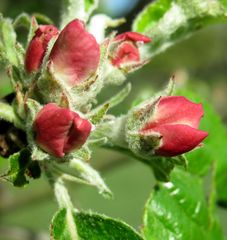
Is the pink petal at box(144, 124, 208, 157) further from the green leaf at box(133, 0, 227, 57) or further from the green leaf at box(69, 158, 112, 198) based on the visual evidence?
the green leaf at box(133, 0, 227, 57)

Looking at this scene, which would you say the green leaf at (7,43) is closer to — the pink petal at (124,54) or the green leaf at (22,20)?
the green leaf at (22,20)

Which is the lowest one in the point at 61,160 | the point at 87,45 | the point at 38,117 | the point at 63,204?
the point at 63,204

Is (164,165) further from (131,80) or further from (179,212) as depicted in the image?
(131,80)

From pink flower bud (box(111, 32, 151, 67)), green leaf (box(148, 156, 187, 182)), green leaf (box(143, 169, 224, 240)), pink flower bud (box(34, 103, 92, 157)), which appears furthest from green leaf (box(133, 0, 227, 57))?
pink flower bud (box(34, 103, 92, 157))

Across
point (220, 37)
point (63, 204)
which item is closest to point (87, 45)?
point (63, 204)

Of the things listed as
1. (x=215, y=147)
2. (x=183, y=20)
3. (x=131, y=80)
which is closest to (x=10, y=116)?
(x=183, y=20)

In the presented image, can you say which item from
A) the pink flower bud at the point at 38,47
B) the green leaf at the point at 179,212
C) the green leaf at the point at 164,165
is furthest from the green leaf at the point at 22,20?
the green leaf at the point at 179,212

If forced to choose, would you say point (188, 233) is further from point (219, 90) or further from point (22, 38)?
point (219, 90)
